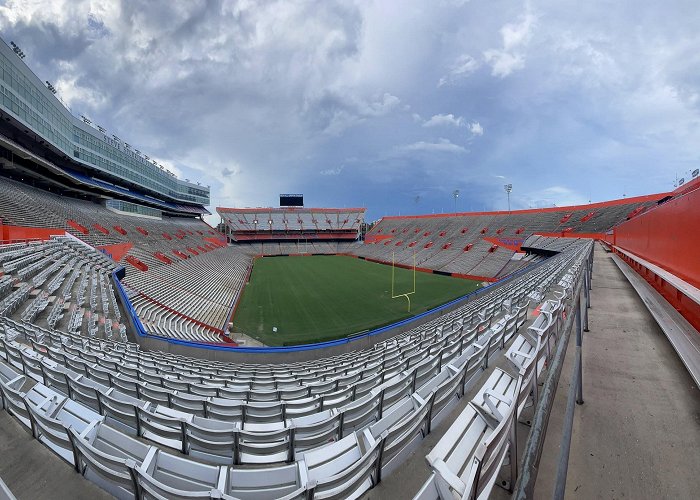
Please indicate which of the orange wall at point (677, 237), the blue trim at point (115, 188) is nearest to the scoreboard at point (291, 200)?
the blue trim at point (115, 188)

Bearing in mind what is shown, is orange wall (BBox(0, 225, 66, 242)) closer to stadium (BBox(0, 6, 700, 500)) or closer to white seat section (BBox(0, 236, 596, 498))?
stadium (BBox(0, 6, 700, 500))

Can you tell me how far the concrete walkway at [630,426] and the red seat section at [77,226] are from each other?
29.5 metres

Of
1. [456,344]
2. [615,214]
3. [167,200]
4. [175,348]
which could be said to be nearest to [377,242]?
[615,214]

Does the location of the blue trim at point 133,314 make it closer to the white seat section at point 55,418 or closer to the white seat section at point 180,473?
the white seat section at point 55,418

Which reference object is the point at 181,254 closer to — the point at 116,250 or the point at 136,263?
the point at 116,250

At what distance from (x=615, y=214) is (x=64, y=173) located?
185 ft

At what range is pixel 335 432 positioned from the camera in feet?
8.14

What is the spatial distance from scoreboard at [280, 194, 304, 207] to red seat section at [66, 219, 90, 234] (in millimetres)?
49987

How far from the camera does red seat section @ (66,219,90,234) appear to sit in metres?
21.2

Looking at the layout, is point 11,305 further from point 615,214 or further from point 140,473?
point 615,214

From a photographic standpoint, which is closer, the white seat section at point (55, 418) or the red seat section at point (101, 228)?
the white seat section at point (55, 418)

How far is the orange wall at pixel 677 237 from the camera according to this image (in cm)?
460

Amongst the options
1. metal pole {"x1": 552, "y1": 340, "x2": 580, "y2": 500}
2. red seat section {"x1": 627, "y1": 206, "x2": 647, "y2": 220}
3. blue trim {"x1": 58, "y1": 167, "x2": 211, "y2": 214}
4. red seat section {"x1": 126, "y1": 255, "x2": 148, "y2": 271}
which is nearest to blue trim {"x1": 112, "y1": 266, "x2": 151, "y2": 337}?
red seat section {"x1": 126, "y1": 255, "x2": 148, "y2": 271}

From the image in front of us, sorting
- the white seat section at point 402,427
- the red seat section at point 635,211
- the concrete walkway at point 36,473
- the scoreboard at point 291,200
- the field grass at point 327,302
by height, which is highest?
the scoreboard at point 291,200
